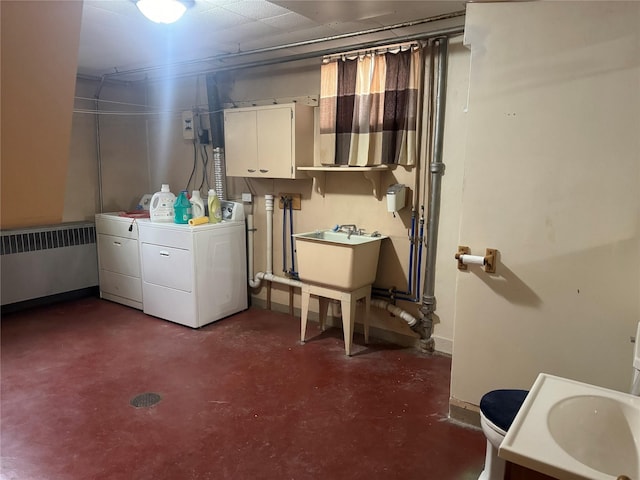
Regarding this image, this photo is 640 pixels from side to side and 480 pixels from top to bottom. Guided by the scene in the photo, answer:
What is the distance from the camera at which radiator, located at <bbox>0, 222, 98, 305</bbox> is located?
4.25 m

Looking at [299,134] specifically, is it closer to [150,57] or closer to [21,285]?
[150,57]

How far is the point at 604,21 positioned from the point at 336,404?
7.93 feet

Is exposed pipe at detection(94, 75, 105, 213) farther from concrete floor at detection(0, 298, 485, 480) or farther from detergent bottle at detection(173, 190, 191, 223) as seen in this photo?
concrete floor at detection(0, 298, 485, 480)

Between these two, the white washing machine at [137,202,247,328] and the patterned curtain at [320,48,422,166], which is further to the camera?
the white washing machine at [137,202,247,328]

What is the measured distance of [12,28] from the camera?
20.6 inches

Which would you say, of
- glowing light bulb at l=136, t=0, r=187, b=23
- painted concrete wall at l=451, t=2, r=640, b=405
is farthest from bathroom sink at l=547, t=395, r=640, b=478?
glowing light bulb at l=136, t=0, r=187, b=23

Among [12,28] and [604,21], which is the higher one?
[604,21]

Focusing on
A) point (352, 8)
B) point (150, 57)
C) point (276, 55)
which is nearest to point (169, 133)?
point (150, 57)

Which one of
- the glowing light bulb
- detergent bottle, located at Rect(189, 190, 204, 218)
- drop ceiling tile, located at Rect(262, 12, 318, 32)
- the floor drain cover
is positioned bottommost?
the floor drain cover

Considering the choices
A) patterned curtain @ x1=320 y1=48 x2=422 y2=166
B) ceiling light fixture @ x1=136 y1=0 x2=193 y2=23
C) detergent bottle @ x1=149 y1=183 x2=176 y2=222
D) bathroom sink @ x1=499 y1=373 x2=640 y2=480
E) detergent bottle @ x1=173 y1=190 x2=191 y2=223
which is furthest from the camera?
detergent bottle @ x1=149 y1=183 x2=176 y2=222

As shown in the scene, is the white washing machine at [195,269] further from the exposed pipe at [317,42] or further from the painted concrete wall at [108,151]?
the exposed pipe at [317,42]

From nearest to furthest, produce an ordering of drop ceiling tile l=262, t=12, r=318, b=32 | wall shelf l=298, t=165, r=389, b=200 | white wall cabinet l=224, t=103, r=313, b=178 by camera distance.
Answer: drop ceiling tile l=262, t=12, r=318, b=32, wall shelf l=298, t=165, r=389, b=200, white wall cabinet l=224, t=103, r=313, b=178

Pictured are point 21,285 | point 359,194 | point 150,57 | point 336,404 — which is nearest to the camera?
point 336,404

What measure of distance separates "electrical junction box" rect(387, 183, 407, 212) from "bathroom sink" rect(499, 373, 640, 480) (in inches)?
80.6
